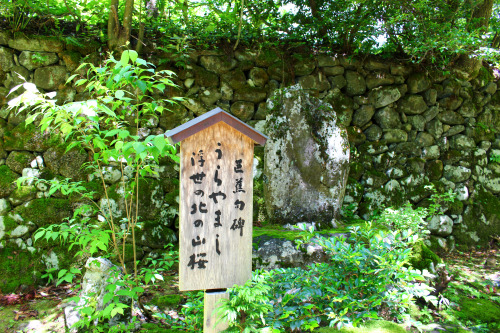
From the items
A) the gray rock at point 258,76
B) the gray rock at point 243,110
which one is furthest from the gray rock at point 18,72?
the gray rock at point 258,76

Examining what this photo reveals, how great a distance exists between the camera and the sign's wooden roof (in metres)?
1.88

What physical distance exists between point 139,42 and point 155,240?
2.56 meters

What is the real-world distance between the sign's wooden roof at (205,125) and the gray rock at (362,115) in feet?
12.2

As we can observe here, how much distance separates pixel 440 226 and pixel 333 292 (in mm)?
4184

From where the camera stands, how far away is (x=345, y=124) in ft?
17.4

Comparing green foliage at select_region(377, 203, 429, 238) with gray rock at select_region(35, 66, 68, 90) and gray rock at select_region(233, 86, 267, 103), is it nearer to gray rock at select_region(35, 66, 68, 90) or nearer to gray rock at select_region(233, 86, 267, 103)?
gray rock at select_region(233, 86, 267, 103)

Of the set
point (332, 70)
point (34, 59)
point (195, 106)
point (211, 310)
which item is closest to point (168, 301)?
point (211, 310)

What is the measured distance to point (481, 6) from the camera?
516 centimetres

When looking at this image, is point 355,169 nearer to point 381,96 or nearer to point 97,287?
point 381,96

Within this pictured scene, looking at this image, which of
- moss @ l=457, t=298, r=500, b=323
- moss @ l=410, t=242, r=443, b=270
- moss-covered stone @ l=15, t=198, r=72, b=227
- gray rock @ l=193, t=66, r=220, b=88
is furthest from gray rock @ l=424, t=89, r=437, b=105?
moss-covered stone @ l=15, t=198, r=72, b=227

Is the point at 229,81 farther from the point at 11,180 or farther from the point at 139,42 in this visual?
the point at 11,180

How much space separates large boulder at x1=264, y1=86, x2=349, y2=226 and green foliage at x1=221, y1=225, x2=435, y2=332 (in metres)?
1.39

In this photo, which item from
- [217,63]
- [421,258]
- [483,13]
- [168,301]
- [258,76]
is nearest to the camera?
[168,301]

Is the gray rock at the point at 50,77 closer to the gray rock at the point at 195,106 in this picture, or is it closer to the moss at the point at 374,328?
the gray rock at the point at 195,106
